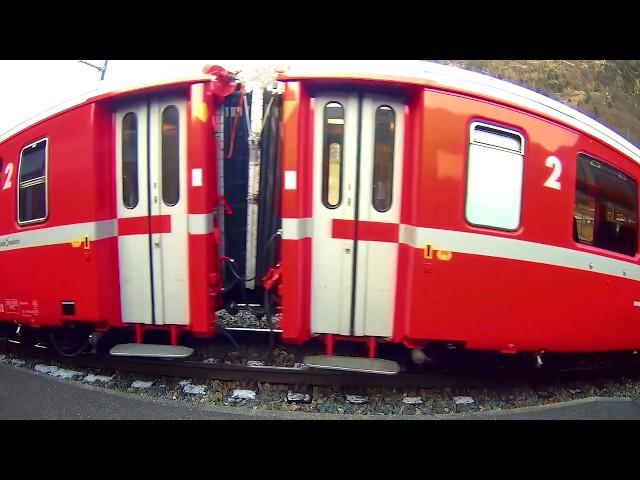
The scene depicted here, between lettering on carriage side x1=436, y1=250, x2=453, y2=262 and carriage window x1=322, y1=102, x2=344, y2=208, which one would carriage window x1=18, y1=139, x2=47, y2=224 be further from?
lettering on carriage side x1=436, y1=250, x2=453, y2=262

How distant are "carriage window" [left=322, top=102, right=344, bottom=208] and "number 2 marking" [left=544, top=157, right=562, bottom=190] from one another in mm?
1907

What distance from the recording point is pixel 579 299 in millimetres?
3568

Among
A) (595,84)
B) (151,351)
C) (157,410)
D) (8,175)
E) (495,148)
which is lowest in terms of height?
(157,410)

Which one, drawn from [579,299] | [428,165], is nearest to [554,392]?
[579,299]

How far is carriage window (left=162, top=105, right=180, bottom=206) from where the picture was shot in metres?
3.75

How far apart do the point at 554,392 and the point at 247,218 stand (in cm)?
392

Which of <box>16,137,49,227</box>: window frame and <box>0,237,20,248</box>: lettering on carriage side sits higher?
<box>16,137,49,227</box>: window frame

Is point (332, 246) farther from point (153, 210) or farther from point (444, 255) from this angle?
point (153, 210)

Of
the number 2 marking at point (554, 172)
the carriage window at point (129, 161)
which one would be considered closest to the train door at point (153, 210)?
the carriage window at point (129, 161)

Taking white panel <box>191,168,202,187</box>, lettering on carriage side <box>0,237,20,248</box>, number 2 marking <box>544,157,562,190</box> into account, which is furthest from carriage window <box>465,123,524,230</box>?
lettering on carriage side <box>0,237,20,248</box>

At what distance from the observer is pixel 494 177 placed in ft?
11.0

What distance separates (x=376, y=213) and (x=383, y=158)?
516 mm

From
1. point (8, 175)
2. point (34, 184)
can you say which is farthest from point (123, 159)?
point (8, 175)

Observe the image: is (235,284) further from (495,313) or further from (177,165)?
(495,313)
